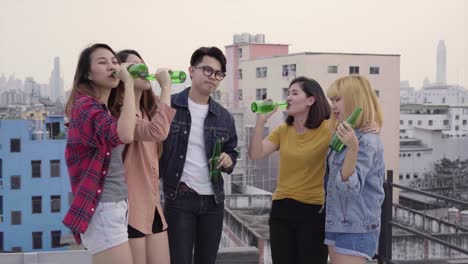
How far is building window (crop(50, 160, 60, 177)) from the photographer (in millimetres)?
20231

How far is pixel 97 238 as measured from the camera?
151 centimetres

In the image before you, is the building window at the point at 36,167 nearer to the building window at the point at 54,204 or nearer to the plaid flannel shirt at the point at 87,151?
the building window at the point at 54,204

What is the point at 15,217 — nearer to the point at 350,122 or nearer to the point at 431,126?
the point at 350,122

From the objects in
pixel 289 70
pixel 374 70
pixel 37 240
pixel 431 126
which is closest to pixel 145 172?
pixel 37 240

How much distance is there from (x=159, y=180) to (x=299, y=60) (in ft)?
76.6

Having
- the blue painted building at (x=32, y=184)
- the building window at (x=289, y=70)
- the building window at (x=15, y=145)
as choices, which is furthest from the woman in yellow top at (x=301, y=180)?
the building window at (x=289, y=70)

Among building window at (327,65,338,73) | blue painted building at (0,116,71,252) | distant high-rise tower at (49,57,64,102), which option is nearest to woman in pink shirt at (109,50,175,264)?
blue painted building at (0,116,71,252)

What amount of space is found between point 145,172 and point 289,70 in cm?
2408

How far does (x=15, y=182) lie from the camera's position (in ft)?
67.7

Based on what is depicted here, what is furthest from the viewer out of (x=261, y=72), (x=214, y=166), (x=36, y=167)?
(x=261, y=72)

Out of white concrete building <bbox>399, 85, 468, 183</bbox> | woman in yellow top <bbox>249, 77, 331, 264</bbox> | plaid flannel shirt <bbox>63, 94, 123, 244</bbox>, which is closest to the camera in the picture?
plaid flannel shirt <bbox>63, 94, 123, 244</bbox>

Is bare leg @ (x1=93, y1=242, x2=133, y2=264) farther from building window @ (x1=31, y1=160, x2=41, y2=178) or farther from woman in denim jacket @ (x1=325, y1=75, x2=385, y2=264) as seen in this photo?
building window @ (x1=31, y1=160, x2=41, y2=178)

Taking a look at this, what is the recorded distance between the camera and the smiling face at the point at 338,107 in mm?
1778

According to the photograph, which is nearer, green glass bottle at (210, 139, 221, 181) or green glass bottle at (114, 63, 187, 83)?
green glass bottle at (114, 63, 187, 83)
